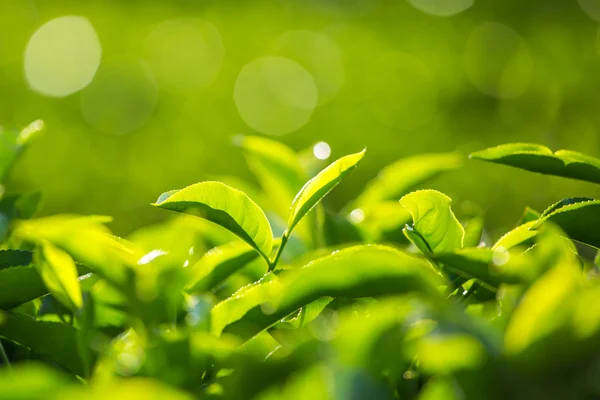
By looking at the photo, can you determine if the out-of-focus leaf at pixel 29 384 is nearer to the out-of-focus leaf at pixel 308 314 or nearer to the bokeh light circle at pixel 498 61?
the out-of-focus leaf at pixel 308 314

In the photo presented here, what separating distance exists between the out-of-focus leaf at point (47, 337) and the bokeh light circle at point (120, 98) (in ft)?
11.8

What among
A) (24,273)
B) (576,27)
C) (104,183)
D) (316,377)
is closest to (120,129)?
(104,183)

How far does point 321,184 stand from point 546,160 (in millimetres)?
296

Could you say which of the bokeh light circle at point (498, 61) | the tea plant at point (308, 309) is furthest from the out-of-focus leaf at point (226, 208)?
the bokeh light circle at point (498, 61)

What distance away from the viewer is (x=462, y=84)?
458cm

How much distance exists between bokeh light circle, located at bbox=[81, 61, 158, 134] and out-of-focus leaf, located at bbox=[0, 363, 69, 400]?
389 centimetres

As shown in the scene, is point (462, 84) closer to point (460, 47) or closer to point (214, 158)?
point (460, 47)

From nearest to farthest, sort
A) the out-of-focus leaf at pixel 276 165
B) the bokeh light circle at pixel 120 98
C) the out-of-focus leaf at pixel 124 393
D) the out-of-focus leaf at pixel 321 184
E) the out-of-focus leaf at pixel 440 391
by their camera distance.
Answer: the out-of-focus leaf at pixel 124 393
the out-of-focus leaf at pixel 440 391
the out-of-focus leaf at pixel 321 184
the out-of-focus leaf at pixel 276 165
the bokeh light circle at pixel 120 98

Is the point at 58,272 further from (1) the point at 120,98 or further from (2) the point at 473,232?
(1) the point at 120,98

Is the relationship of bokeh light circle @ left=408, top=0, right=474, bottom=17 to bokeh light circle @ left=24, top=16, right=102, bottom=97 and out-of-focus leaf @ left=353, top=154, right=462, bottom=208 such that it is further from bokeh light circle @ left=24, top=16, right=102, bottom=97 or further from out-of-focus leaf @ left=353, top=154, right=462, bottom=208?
out-of-focus leaf @ left=353, top=154, right=462, bottom=208

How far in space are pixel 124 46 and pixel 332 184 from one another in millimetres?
3861

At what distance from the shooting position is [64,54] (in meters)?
4.62

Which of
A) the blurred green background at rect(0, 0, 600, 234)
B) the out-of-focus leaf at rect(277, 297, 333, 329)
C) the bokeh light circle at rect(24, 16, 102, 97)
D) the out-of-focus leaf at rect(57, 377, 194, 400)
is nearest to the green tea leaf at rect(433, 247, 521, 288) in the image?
the out-of-focus leaf at rect(277, 297, 333, 329)

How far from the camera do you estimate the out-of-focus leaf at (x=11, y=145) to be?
1075 mm
